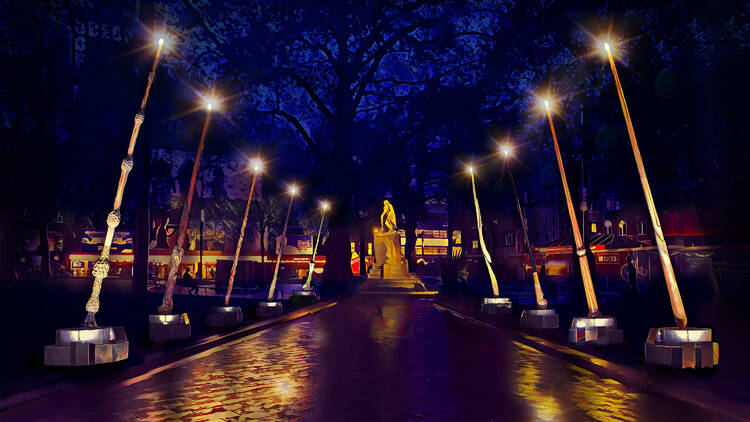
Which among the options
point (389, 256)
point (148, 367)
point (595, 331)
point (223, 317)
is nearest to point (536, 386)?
point (595, 331)

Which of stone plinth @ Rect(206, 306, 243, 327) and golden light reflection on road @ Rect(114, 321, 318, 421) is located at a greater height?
stone plinth @ Rect(206, 306, 243, 327)

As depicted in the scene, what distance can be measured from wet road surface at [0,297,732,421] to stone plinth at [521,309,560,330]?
3.64m

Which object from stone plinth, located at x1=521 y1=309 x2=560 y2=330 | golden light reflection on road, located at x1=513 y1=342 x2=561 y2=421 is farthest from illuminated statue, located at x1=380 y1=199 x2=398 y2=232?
golden light reflection on road, located at x1=513 y1=342 x2=561 y2=421

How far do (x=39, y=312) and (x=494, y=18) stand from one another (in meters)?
21.9

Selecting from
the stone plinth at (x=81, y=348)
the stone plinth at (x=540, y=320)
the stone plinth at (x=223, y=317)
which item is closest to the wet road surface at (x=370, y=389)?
the stone plinth at (x=81, y=348)

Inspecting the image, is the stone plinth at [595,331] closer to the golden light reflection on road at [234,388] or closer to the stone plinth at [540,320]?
the stone plinth at [540,320]

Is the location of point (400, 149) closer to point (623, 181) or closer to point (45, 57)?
point (623, 181)

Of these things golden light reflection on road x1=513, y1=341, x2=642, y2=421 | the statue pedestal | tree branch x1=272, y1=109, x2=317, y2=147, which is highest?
tree branch x1=272, y1=109, x2=317, y2=147

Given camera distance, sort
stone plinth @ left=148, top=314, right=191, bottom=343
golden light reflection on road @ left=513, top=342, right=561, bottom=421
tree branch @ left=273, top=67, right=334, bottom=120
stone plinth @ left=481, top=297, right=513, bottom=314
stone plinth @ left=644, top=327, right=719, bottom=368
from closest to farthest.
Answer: golden light reflection on road @ left=513, top=342, right=561, bottom=421 → stone plinth @ left=644, top=327, right=719, bottom=368 → stone plinth @ left=148, top=314, right=191, bottom=343 → stone plinth @ left=481, top=297, right=513, bottom=314 → tree branch @ left=273, top=67, right=334, bottom=120

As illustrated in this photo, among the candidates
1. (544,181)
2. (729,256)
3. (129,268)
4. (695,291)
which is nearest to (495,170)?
(544,181)

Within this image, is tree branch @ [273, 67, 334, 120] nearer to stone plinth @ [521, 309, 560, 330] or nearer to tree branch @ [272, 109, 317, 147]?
tree branch @ [272, 109, 317, 147]

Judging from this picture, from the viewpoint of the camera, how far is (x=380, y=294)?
44719mm

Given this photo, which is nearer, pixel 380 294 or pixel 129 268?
pixel 380 294

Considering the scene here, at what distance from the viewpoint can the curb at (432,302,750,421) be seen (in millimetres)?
8984
